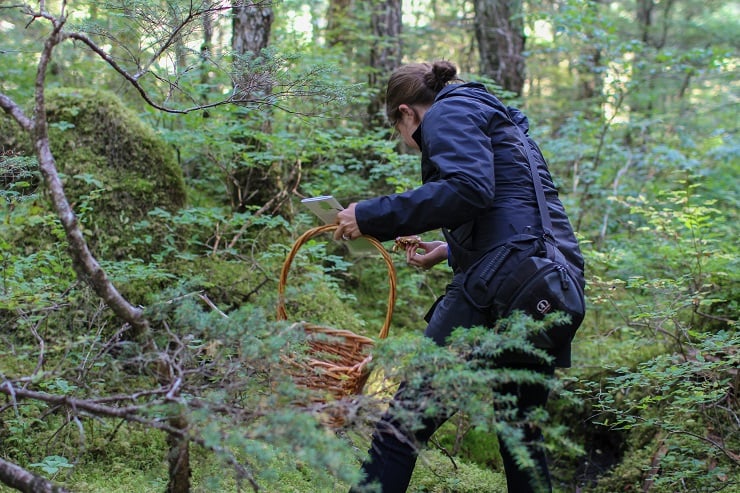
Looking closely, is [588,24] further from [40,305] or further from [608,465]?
[40,305]

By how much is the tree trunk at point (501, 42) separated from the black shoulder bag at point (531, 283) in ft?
19.2

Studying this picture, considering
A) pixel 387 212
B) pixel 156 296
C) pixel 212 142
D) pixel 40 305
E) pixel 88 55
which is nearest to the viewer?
pixel 156 296

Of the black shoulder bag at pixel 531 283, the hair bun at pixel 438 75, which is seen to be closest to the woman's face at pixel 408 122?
the hair bun at pixel 438 75

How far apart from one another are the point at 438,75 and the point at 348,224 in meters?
0.74

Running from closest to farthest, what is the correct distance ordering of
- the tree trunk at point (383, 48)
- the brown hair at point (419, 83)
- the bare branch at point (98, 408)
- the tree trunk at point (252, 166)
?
the bare branch at point (98, 408) → the brown hair at point (419, 83) → the tree trunk at point (252, 166) → the tree trunk at point (383, 48)

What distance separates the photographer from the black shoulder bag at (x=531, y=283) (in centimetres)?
221

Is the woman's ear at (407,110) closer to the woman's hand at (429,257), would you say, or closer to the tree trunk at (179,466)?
the woman's hand at (429,257)

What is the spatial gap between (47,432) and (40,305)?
747mm

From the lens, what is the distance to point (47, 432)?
302 cm

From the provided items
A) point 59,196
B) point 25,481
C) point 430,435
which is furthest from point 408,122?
point 25,481

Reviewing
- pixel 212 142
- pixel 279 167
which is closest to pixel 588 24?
pixel 279 167

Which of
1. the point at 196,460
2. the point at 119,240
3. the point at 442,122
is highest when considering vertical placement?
the point at 442,122

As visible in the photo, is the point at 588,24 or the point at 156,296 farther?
the point at 588,24

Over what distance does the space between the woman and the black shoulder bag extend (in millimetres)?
45
